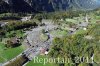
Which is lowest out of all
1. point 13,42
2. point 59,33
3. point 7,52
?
point 7,52

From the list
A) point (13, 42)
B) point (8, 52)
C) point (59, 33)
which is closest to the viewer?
point (8, 52)

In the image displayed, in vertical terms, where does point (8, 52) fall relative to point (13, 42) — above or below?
below

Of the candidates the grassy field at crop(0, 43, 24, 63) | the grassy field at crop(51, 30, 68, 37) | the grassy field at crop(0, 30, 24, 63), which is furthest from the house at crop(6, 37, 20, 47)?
the grassy field at crop(51, 30, 68, 37)

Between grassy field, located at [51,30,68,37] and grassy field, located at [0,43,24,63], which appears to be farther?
grassy field, located at [51,30,68,37]

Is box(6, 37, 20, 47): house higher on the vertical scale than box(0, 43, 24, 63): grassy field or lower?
higher

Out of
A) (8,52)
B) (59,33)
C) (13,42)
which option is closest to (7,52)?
(8,52)

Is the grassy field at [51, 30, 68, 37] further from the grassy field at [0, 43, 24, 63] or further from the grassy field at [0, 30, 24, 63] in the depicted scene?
the grassy field at [0, 43, 24, 63]

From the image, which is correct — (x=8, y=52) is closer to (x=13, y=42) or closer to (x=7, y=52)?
(x=7, y=52)

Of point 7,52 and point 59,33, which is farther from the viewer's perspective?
point 59,33

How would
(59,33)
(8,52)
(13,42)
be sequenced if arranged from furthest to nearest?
(59,33)
(13,42)
(8,52)

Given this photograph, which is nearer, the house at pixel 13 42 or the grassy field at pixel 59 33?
the house at pixel 13 42

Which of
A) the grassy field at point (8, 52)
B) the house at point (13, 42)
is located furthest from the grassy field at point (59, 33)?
the grassy field at point (8, 52)

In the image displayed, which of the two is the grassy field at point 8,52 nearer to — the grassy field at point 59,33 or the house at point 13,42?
the house at point 13,42

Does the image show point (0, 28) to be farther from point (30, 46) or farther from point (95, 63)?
point (95, 63)
